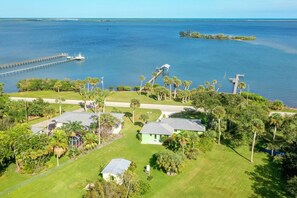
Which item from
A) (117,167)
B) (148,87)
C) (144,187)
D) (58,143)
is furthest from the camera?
(148,87)

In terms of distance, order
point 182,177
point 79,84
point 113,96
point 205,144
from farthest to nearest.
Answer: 1. point 113,96
2. point 79,84
3. point 205,144
4. point 182,177

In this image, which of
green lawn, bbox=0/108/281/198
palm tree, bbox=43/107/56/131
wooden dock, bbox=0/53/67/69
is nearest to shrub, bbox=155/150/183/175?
green lawn, bbox=0/108/281/198

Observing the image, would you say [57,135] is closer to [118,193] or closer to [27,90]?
[118,193]

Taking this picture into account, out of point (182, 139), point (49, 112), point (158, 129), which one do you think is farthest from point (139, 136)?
point (49, 112)

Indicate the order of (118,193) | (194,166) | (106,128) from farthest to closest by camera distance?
(106,128), (194,166), (118,193)

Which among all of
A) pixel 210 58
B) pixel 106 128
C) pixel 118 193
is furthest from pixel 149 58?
pixel 118 193

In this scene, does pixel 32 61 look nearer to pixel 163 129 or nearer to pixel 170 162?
pixel 163 129
